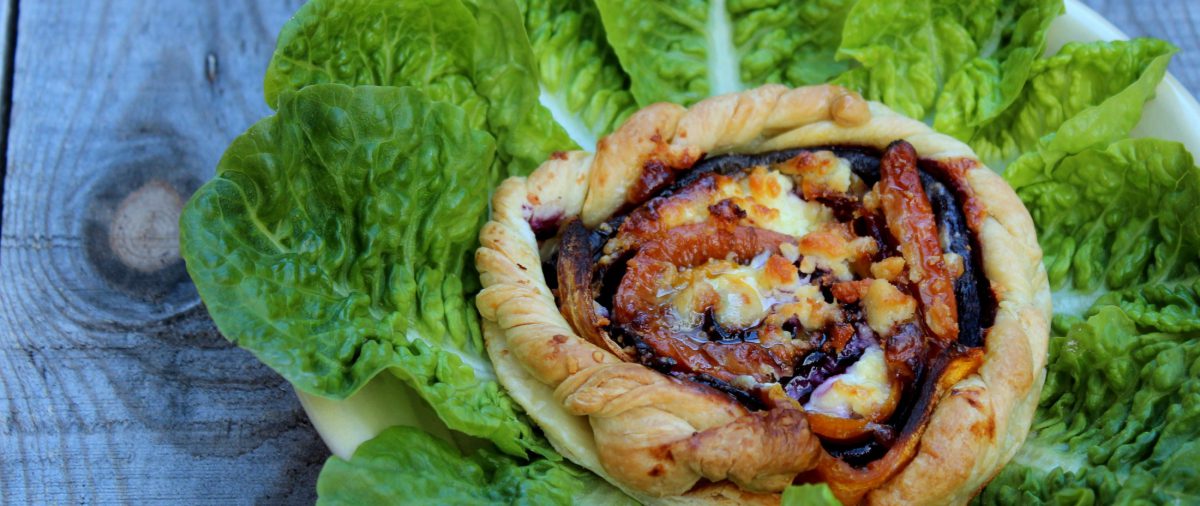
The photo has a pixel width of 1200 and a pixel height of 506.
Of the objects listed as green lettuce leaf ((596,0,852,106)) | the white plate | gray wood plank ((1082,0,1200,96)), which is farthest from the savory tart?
gray wood plank ((1082,0,1200,96))

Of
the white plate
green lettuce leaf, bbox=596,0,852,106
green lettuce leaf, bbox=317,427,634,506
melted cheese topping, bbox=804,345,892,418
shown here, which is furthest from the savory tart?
green lettuce leaf, bbox=596,0,852,106

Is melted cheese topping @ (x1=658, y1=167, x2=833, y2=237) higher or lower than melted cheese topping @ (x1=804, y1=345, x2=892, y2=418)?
below

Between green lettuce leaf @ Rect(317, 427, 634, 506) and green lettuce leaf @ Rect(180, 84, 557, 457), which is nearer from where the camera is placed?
green lettuce leaf @ Rect(317, 427, 634, 506)

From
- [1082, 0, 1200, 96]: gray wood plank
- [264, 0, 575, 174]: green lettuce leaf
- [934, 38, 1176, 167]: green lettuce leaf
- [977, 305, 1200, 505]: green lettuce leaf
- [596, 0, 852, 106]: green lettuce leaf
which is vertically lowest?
[977, 305, 1200, 505]: green lettuce leaf

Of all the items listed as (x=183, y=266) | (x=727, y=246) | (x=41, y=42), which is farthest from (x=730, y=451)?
(x=41, y=42)

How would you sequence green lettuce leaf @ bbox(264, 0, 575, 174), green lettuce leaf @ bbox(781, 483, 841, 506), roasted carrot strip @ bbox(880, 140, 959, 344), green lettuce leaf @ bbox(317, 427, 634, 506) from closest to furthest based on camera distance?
green lettuce leaf @ bbox(781, 483, 841, 506)
green lettuce leaf @ bbox(317, 427, 634, 506)
roasted carrot strip @ bbox(880, 140, 959, 344)
green lettuce leaf @ bbox(264, 0, 575, 174)

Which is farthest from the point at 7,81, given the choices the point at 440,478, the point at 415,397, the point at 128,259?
the point at 440,478

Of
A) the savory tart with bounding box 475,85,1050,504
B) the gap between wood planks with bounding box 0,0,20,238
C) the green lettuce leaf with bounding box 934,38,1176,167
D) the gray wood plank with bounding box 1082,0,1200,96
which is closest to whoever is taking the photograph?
the savory tart with bounding box 475,85,1050,504

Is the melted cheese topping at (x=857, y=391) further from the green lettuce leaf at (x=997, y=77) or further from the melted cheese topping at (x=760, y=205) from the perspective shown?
the green lettuce leaf at (x=997, y=77)

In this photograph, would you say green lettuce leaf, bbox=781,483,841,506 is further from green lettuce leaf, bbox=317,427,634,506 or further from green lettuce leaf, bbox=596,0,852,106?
green lettuce leaf, bbox=596,0,852,106
